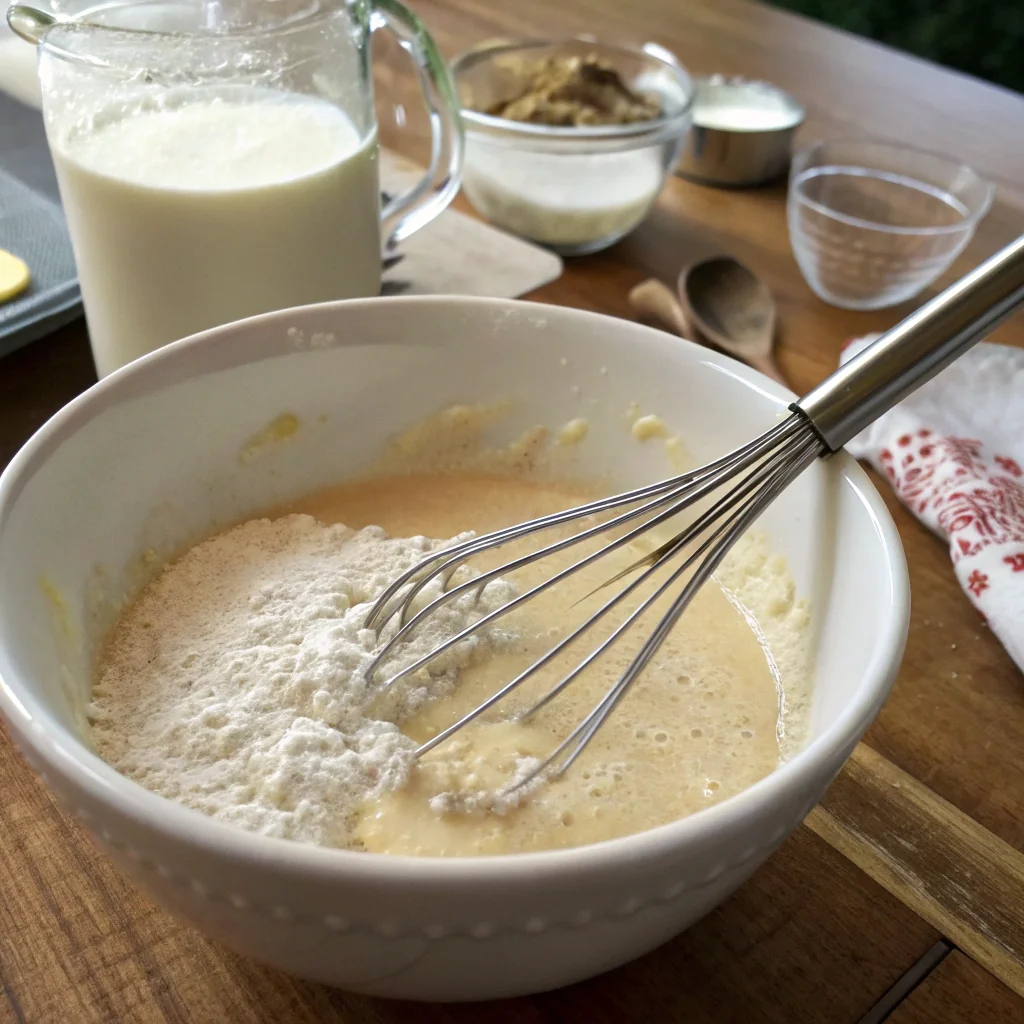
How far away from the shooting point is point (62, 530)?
1.56ft

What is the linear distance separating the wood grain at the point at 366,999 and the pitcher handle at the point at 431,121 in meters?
0.53

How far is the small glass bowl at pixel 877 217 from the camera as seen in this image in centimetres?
89

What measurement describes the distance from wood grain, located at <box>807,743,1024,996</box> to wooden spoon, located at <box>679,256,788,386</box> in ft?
1.24

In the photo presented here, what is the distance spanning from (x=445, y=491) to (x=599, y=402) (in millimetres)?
111

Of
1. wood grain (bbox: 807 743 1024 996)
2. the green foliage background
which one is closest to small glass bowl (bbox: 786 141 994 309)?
wood grain (bbox: 807 743 1024 996)

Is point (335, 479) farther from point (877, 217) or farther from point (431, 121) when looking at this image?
point (877, 217)

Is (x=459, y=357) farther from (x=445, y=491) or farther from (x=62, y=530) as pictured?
(x=62, y=530)

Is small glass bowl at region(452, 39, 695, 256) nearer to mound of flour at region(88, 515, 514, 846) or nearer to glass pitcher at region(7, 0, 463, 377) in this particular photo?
glass pitcher at region(7, 0, 463, 377)

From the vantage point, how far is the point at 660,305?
2.85ft

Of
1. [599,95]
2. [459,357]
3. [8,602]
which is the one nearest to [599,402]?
[459,357]

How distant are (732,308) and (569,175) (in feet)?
0.63

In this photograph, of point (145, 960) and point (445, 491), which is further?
point (445, 491)

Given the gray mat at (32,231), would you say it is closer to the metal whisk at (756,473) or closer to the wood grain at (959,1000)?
the metal whisk at (756,473)

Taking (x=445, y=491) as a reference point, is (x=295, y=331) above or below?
above
